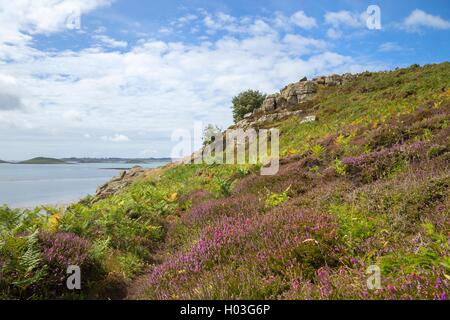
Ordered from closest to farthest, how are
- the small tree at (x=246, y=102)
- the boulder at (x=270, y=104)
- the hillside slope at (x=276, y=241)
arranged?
the hillside slope at (x=276, y=241), the boulder at (x=270, y=104), the small tree at (x=246, y=102)

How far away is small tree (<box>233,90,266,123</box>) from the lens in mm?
51219

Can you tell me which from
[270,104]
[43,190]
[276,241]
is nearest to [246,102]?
[270,104]

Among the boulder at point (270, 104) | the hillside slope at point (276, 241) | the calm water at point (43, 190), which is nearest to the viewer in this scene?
the hillside slope at point (276, 241)

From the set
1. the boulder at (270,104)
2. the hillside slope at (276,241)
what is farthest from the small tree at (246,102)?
the hillside slope at (276,241)

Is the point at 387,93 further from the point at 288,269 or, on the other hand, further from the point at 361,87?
the point at 288,269

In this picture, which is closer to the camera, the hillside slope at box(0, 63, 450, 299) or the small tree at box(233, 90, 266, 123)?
the hillside slope at box(0, 63, 450, 299)

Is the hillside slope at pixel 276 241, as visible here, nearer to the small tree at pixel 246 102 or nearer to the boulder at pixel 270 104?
the boulder at pixel 270 104

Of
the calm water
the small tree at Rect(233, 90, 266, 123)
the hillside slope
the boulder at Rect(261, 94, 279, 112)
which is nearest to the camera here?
the hillside slope

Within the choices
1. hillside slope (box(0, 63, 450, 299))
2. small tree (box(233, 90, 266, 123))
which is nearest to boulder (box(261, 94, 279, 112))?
small tree (box(233, 90, 266, 123))

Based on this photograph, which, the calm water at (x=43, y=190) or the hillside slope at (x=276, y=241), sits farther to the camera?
the calm water at (x=43, y=190)

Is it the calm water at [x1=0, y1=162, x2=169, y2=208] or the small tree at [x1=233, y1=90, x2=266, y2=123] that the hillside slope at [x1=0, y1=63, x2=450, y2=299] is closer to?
the calm water at [x1=0, y1=162, x2=169, y2=208]

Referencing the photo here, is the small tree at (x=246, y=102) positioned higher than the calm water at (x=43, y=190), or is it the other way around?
the small tree at (x=246, y=102)

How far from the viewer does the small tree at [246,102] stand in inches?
2016
